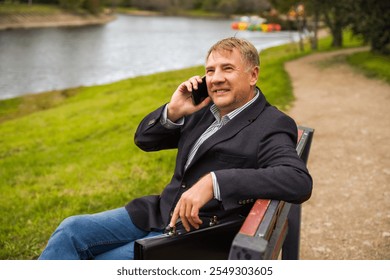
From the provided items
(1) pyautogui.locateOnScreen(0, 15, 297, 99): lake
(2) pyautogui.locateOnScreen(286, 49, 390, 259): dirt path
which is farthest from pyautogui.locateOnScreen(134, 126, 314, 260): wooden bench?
(1) pyautogui.locateOnScreen(0, 15, 297, 99): lake

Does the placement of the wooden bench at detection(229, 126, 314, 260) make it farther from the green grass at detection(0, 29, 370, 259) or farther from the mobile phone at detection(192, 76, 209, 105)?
the green grass at detection(0, 29, 370, 259)

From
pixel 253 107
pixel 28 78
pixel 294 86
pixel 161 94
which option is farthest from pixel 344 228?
pixel 28 78

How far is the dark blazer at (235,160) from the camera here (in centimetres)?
227

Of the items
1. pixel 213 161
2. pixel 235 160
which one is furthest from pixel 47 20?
pixel 235 160

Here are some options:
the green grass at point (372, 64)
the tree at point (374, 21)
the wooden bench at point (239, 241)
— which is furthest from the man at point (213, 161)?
the tree at point (374, 21)

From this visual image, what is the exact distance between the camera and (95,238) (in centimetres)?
280

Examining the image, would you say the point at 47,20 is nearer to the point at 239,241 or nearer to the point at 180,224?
the point at 180,224

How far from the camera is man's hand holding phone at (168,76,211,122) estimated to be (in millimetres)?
3004

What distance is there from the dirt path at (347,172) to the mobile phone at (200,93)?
2.60 m

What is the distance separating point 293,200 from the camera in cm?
232

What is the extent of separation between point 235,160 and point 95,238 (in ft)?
3.45

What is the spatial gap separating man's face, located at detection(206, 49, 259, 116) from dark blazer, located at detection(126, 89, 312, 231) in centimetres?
11

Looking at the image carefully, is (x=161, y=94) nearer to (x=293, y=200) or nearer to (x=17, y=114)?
(x=17, y=114)

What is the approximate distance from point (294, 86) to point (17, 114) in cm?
1290
